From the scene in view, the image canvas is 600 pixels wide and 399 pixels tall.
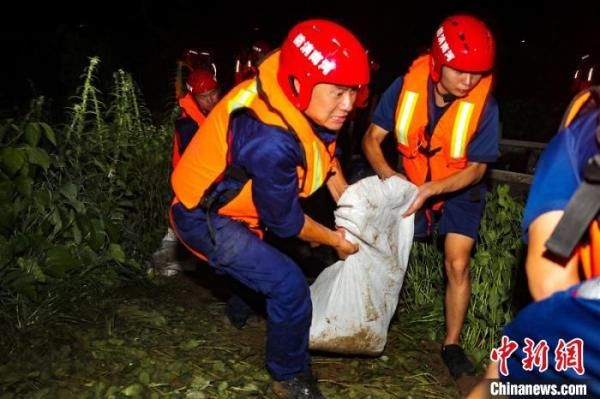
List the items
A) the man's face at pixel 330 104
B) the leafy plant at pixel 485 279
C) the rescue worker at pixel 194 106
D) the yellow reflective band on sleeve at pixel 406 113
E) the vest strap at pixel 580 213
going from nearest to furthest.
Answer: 1. the vest strap at pixel 580 213
2. the man's face at pixel 330 104
3. the yellow reflective band on sleeve at pixel 406 113
4. the leafy plant at pixel 485 279
5. the rescue worker at pixel 194 106

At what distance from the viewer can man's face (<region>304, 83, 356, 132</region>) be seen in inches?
112

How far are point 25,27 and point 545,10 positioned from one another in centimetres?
1548

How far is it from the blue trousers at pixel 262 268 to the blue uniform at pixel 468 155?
1111 mm

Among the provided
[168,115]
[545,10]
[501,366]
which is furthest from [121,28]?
[501,366]

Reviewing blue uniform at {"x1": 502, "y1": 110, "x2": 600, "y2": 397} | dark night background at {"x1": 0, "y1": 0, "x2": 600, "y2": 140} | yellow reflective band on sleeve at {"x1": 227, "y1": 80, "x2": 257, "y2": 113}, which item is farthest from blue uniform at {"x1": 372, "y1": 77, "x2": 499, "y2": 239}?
dark night background at {"x1": 0, "y1": 0, "x2": 600, "y2": 140}

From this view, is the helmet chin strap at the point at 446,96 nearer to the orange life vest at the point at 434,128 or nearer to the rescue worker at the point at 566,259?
the orange life vest at the point at 434,128

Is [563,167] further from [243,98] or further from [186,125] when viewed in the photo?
[186,125]

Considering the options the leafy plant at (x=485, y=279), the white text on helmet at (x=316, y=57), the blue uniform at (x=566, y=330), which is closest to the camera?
the blue uniform at (x=566, y=330)

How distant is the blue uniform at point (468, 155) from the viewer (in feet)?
12.0

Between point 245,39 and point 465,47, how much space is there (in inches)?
681

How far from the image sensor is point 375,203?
3.33m

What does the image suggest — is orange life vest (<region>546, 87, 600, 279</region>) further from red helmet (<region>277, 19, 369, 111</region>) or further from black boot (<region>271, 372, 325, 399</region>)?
black boot (<region>271, 372, 325, 399</region>)

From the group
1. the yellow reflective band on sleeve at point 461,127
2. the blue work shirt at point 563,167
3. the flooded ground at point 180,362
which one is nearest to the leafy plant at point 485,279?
the flooded ground at point 180,362

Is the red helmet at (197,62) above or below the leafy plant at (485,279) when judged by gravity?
above
